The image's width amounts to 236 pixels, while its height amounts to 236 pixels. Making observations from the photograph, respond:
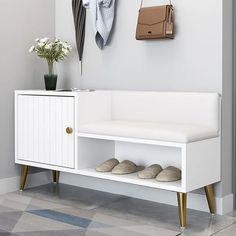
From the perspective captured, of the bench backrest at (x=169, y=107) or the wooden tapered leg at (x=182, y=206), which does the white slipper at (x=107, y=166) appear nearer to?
the bench backrest at (x=169, y=107)

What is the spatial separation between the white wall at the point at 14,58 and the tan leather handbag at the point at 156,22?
942mm

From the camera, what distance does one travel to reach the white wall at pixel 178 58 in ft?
9.02

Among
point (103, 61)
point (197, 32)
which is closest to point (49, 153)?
point (103, 61)

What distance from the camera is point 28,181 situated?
346cm

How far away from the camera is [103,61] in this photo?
10.8 feet

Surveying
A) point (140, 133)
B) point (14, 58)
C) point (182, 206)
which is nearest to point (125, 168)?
point (140, 133)

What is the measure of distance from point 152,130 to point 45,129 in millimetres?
890

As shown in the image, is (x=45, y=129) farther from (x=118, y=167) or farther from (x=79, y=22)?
(x=79, y=22)

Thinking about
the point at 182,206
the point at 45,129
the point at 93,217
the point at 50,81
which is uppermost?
the point at 50,81

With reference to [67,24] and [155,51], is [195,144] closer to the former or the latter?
[155,51]

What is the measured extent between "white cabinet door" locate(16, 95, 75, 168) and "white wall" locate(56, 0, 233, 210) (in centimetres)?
44

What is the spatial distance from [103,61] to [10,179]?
3.64ft

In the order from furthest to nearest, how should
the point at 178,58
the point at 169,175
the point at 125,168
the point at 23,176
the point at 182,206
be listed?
the point at 23,176, the point at 178,58, the point at 125,168, the point at 169,175, the point at 182,206

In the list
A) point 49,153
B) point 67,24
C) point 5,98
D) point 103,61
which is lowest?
point 49,153
